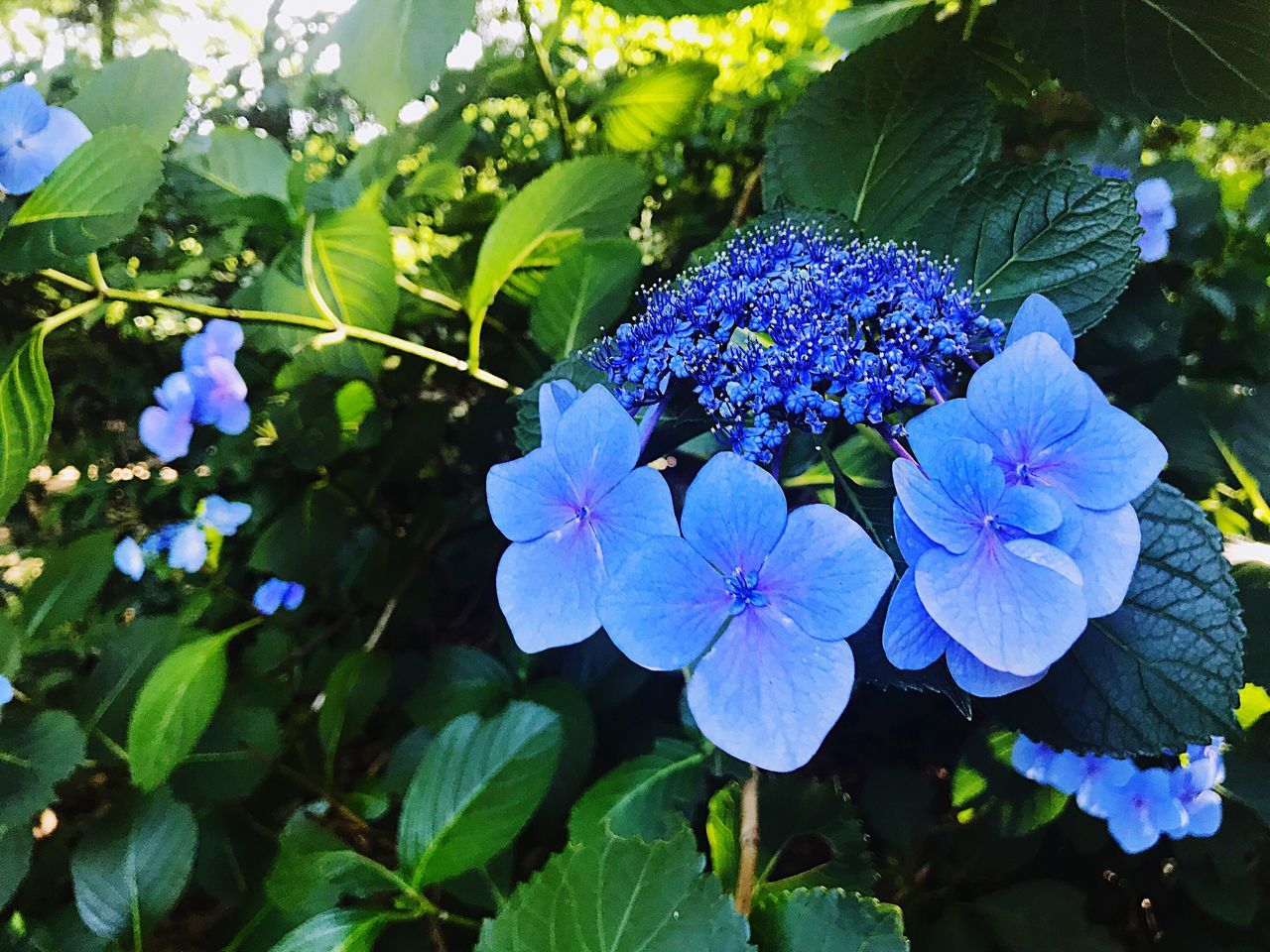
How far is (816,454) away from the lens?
0.37 metres

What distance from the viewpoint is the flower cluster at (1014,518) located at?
220 millimetres

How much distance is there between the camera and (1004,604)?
8.8 inches

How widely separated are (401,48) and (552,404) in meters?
0.15

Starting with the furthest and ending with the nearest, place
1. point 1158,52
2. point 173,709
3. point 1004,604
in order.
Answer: point 173,709
point 1158,52
point 1004,604

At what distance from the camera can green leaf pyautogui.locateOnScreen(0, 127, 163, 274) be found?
15.6 inches

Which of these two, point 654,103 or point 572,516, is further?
point 654,103

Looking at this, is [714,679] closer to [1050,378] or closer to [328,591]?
[1050,378]

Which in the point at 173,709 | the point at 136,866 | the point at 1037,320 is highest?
the point at 1037,320

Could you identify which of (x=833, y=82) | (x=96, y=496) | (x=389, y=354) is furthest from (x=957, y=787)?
(x=96, y=496)

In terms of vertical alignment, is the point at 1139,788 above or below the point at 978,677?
below

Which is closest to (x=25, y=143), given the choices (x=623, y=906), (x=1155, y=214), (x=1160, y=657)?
(x=623, y=906)

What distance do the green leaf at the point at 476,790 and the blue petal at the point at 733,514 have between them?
25 centimetres

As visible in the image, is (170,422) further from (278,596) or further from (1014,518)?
(1014,518)

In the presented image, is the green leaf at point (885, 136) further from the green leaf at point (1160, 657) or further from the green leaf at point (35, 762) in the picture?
the green leaf at point (35, 762)
